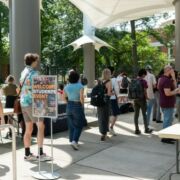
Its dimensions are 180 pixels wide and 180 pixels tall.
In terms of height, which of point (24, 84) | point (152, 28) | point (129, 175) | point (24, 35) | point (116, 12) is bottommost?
point (129, 175)

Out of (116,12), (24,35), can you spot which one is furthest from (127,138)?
(116,12)

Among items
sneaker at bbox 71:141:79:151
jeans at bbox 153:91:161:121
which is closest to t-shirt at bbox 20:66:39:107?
sneaker at bbox 71:141:79:151

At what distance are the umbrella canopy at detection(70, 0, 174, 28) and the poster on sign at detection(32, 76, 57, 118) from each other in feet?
30.6

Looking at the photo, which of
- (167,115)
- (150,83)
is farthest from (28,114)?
(150,83)

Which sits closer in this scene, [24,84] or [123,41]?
[24,84]

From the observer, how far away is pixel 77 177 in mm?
6195

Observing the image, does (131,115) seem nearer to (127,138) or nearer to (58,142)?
(127,138)

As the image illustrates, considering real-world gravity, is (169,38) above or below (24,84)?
above

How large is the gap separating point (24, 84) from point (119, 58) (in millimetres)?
29316

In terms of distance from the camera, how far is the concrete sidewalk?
6364 millimetres

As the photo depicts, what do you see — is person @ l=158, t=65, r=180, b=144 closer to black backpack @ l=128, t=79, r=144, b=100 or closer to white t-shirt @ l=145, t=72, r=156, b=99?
black backpack @ l=128, t=79, r=144, b=100

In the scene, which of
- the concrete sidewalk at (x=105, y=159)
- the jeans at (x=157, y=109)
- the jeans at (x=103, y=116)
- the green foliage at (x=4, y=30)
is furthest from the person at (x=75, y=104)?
the green foliage at (x=4, y=30)

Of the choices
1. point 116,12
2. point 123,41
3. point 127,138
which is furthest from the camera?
point 123,41

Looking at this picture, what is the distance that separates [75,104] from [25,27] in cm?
315
